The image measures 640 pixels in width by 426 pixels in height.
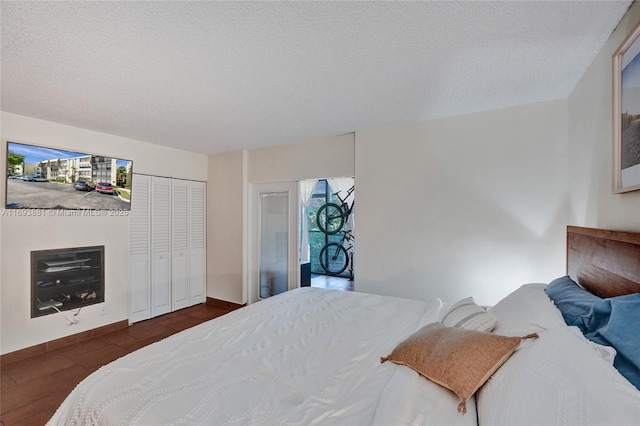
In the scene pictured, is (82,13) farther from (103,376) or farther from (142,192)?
(142,192)

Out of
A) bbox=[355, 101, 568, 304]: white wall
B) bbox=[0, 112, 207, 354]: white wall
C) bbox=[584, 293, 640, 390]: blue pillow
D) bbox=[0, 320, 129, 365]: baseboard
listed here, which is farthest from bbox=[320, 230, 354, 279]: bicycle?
bbox=[584, 293, 640, 390]: blue pillow

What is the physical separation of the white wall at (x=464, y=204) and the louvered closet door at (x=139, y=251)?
2.91 meters

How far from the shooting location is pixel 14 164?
110 inches

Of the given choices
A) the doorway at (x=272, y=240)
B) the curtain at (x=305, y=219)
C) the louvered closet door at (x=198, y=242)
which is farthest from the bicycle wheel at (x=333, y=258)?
the louvered closet door at (x=198, y=242)

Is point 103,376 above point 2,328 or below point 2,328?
above

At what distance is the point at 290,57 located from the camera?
1793 mm

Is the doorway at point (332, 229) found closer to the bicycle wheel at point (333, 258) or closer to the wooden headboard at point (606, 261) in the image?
the bicycle wheel at point (333, 258)

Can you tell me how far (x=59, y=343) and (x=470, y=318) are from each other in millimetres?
4058

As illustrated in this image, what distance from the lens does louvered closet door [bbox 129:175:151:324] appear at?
12.3 ft

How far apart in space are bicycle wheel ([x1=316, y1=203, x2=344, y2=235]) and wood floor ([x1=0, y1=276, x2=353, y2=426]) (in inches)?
129

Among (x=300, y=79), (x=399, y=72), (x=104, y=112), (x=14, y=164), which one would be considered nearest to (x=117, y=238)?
(x=14, y=164)

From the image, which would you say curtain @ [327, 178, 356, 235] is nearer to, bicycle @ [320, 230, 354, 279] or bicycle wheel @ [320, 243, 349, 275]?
bicycle @ [320, 230, 354, 279]

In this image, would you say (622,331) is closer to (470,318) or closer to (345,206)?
(470,318)

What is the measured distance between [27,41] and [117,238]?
8.31 ft
